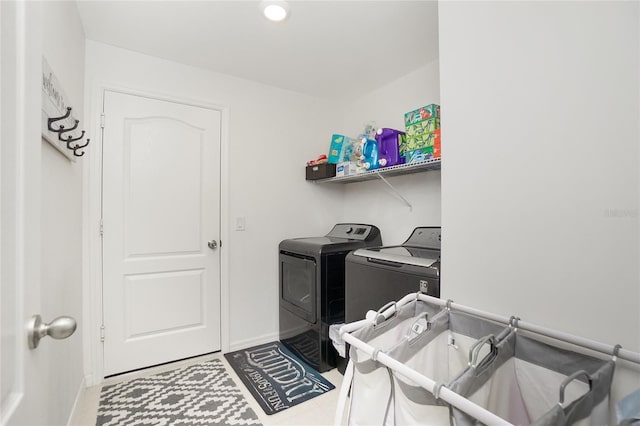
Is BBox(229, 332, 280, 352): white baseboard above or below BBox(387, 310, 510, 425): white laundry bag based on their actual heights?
below

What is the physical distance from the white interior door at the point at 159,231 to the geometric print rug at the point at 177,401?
225 millimetres

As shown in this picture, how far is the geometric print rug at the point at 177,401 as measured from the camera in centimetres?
164

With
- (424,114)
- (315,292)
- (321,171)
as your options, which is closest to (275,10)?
(424,114)

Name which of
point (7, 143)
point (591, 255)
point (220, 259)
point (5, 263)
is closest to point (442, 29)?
point (591, 255)

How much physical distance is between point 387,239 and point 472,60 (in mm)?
1621

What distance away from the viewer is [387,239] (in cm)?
257

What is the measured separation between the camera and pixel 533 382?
0.90 metres

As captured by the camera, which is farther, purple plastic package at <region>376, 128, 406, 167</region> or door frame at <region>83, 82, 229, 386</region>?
purple plastic package at <region>376, 128, 406, 167</region>

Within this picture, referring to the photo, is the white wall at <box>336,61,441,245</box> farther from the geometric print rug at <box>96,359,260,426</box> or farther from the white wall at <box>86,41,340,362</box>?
the geometric print rug at <box>96,359,260,426</box>

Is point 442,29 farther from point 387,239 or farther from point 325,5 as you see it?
point 387,239

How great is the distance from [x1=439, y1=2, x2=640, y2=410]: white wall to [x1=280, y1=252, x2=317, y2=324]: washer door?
114cm

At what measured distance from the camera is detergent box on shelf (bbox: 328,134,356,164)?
2.63 meters

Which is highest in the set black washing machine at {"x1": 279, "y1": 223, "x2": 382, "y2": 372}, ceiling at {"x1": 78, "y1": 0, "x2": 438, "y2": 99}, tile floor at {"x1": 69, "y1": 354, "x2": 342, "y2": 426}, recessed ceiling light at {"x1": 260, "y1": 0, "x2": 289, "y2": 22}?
ceiling at {"x1": 78, "y1": 0, "x2": 438, "y2": 99}

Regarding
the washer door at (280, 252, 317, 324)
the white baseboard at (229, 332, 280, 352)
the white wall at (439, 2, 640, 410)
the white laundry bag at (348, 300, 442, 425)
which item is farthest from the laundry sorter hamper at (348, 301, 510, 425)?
the white baseboard at (229, 332, 280, 352)
